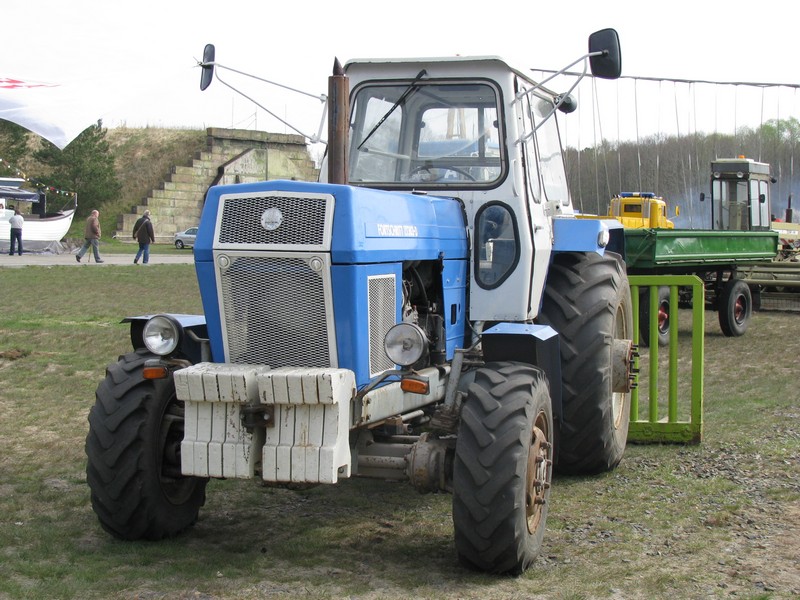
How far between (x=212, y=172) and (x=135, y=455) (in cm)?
4197

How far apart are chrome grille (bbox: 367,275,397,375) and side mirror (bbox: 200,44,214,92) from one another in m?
1.64

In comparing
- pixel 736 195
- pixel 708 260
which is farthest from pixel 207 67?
pixel 736 195

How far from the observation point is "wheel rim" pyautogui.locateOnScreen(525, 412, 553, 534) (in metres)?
4.92

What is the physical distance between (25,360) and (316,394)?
746 centimetres

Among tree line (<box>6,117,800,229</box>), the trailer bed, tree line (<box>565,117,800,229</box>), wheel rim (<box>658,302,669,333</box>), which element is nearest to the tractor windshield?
the trailer bed

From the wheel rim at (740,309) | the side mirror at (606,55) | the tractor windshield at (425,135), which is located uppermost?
the side mirror at (606,55)

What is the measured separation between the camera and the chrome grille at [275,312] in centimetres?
477

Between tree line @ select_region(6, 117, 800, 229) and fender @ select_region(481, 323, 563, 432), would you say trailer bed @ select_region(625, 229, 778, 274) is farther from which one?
tree line @ select_region(6, 117, 800, 229)

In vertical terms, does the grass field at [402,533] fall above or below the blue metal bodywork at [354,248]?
below

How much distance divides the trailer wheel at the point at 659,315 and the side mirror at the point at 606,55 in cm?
820

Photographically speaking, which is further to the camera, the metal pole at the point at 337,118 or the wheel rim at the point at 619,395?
the wheel rim at the point at 619,395

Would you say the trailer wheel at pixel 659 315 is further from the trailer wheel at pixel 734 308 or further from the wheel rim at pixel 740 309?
the wheel rim at pixel 740 309

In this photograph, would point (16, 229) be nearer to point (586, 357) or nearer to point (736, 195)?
point (736, 195)

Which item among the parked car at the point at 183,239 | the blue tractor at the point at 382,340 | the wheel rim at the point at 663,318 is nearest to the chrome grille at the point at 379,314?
the blue tractor at the point at 382,340
